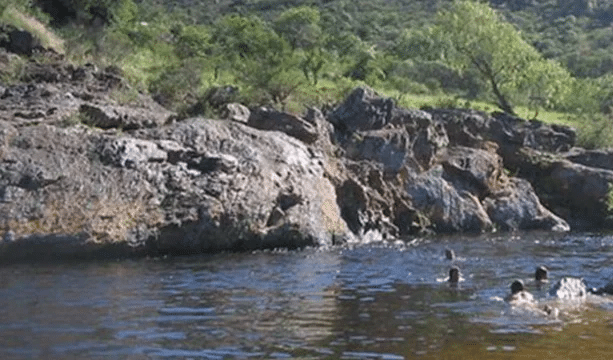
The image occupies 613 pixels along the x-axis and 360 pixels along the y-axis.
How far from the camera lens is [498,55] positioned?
213 ft

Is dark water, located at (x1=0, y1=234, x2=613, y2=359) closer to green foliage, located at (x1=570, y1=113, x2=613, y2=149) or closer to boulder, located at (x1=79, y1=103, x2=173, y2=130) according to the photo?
boulder, located at (x1=79, y1=103, x2=173, y2=130)

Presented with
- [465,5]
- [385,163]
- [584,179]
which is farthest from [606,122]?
[385,163]

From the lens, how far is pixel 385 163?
42.1 m

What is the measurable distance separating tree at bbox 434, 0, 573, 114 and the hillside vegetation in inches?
3.3

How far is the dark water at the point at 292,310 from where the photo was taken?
15398 mm

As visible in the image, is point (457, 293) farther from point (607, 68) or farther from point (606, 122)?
point (607, 68)

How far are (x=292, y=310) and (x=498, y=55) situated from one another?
4879 cm

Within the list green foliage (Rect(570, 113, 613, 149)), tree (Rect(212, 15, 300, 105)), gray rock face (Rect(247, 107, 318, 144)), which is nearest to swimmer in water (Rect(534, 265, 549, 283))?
gray rock face (Rect(247, 107, 318, 144))

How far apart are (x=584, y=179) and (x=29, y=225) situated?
30.9 meters

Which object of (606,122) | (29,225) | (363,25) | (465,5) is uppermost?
(363,25)

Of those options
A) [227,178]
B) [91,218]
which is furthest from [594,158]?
[91,218]

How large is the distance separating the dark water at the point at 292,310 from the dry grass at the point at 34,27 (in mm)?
19116

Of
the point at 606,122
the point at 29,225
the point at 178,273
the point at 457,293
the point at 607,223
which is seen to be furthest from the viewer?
the point at 606,122

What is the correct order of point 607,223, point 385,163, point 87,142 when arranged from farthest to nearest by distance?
1. point 607,223
2. point 385,163
3. point 87,142
